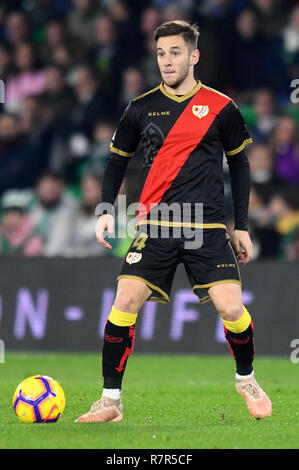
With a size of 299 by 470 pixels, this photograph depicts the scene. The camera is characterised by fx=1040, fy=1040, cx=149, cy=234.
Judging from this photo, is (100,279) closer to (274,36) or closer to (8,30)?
(274,36)

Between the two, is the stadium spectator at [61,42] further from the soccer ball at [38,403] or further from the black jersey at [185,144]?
the soccer ball at [38,403]

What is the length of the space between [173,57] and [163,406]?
250 centimetres

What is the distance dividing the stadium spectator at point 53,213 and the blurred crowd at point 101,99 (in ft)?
0.05

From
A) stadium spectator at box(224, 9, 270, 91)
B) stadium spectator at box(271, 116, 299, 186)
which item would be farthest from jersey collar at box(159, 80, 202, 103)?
stadium spectator at box(224, 9, 270, 91)

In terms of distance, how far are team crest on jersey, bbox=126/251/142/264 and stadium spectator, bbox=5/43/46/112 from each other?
30.9 ft

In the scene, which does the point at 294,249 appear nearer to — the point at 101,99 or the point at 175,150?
the point at 101,99

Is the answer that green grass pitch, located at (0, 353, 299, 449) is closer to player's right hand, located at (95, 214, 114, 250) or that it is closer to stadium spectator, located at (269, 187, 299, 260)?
player's right hand, located at (95, 214, 114, 250)

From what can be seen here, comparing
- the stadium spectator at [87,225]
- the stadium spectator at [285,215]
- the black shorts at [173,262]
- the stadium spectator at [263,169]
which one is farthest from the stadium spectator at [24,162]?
the black shorts at [173,262]

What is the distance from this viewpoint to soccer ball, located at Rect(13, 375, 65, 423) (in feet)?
20.2

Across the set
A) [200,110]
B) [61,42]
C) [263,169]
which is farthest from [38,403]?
[61,42]

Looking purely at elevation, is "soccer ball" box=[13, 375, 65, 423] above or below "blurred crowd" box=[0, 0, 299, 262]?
below

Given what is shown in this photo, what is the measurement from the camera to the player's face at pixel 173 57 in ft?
20.5
